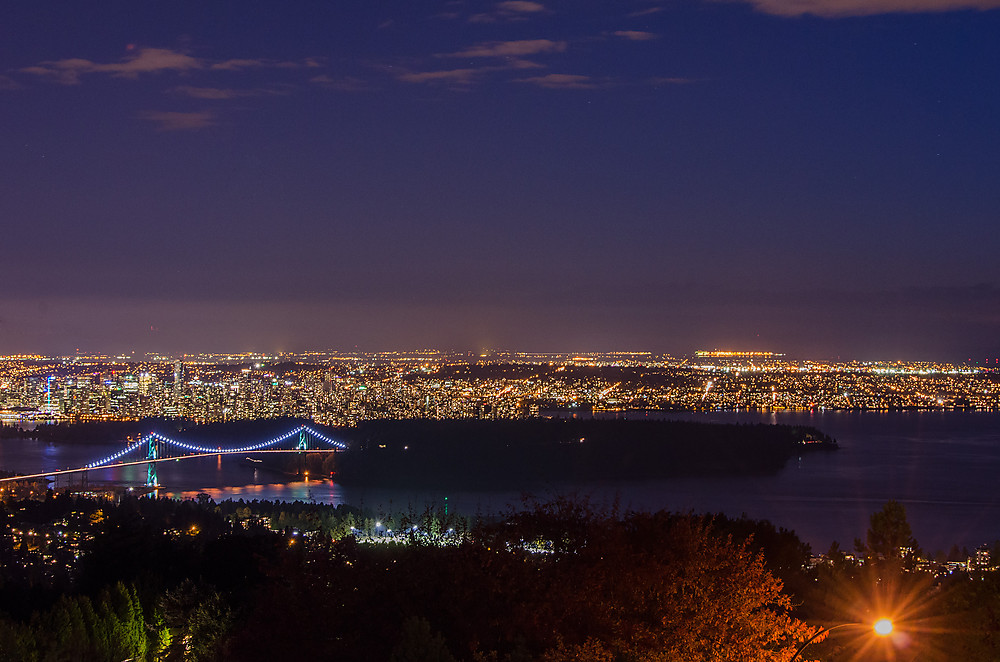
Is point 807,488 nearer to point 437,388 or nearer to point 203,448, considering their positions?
point 203,448

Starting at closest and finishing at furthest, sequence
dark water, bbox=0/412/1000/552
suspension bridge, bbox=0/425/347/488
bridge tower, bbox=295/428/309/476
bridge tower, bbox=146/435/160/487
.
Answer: dark water, bbox=0/412/1000/552 → bridge tower, bbox=146/435/160/487 → bridge tower, bbox=295/428/309/476 → suspension bridge, bbox=0/425/347/488

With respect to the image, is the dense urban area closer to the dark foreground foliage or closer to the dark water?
the dark water

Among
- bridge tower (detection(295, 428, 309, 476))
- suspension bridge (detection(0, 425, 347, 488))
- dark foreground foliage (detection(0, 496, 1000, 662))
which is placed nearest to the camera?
dark foreground foliage (detection(0, 496, 1000, 662))

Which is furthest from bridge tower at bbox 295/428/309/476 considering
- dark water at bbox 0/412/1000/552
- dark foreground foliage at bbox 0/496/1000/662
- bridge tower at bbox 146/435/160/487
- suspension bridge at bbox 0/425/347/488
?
dark foreground foliage at bbox 0/496/1000/662

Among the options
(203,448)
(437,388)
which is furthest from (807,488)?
(437,388)

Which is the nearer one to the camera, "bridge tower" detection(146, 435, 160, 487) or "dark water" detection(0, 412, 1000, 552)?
"dark water" detection(0, 412, 1000, 552)

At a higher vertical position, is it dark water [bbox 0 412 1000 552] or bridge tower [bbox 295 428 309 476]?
bridge tower [bbox 295 428 309 476]

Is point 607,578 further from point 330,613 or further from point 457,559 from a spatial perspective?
point 330,613

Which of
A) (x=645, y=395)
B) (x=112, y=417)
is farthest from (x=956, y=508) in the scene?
(x=645, y=395)
